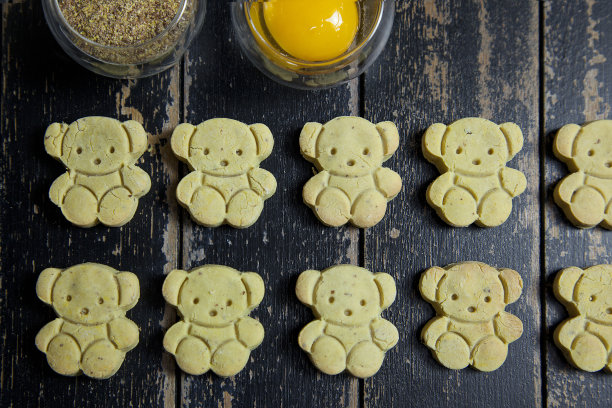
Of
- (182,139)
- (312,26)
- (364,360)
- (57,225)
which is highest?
(312,26)

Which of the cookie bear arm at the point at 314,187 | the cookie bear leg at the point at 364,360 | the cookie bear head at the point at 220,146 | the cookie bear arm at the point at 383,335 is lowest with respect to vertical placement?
the cookie bear leg at the point at 364,360

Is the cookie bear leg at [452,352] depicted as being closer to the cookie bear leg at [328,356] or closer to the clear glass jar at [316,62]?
the cookie bear leg at [328,356]

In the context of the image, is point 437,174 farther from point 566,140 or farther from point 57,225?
point 57,225

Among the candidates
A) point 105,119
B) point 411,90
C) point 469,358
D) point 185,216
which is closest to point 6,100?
point 105,119

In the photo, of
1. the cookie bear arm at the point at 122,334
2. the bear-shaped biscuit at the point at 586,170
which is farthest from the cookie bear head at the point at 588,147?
the cookie bear arm at the point at 122,334

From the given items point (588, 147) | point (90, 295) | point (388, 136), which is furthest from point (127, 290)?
point (588, 147)

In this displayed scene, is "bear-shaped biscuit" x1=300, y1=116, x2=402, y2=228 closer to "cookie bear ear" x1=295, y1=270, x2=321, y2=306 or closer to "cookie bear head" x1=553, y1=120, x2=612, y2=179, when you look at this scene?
"cookie bear ear" x1=295, y1=270, x2=321, y2=306
